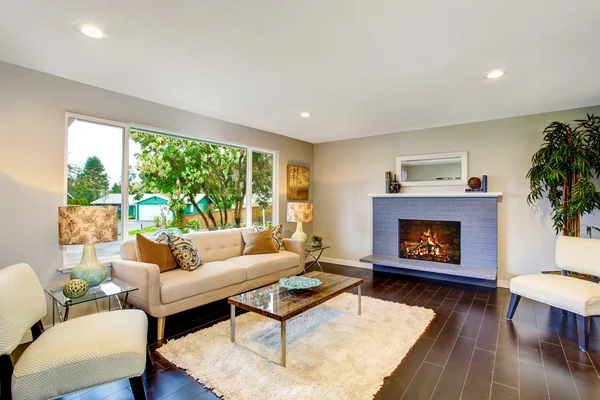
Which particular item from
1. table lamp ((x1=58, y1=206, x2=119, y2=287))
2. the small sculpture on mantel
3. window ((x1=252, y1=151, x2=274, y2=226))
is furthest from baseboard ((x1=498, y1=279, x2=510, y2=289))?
table lamp ((x1=58, y1=206, x2=119, y2=287))

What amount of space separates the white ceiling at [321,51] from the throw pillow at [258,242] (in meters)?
1.72

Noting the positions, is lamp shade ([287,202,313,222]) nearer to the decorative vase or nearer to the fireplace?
the fireplace

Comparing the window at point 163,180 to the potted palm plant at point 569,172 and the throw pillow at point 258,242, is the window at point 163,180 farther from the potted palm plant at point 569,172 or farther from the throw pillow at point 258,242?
the potted palm plant at point 569,172

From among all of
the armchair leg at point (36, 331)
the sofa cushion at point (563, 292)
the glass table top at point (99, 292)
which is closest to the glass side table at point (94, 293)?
the glass table top at point (99, 292)

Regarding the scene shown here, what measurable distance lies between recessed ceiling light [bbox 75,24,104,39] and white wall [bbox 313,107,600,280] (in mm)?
4258

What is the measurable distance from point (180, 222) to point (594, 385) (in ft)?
13.7

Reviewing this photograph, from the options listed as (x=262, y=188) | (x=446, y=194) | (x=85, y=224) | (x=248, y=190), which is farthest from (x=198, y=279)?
(x=446, y=194)

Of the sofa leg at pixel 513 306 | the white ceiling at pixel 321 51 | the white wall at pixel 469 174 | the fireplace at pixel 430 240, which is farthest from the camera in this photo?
the fireplace at pixel 430 240

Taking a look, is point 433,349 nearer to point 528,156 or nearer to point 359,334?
point 359,334

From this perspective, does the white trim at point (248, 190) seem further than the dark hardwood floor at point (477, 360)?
Yes

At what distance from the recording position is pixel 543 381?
2.06 meters

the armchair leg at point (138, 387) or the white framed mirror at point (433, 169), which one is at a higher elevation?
the white framed mirror at point (433, 169)

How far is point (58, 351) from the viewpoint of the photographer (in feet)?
5.02

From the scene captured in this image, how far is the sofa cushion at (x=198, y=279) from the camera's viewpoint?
2781 millimetres
